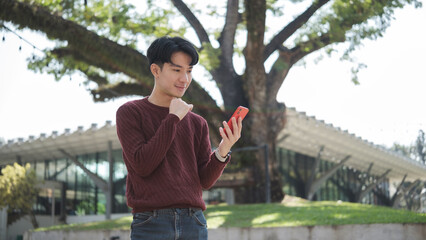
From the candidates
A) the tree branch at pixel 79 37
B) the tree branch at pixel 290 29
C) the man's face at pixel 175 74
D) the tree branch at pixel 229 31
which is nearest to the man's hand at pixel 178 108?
the man's face at pixel 175 74

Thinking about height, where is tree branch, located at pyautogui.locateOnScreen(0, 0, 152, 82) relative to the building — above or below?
→ above

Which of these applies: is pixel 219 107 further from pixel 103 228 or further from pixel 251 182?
pixel 103 228

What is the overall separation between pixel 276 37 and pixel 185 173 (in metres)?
11.6

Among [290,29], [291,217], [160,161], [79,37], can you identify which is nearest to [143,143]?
[160,161]

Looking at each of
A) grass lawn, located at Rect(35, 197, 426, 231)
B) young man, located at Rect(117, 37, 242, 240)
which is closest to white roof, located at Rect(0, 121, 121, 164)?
grass lawn, located at Rect(35, 197, 426, 231)

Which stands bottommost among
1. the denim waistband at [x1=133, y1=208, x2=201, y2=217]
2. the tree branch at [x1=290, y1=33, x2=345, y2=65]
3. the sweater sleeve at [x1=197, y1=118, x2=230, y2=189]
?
the denim waistband at [x1=133, y1=208, x2=201, y2=217]

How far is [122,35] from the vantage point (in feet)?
44.3

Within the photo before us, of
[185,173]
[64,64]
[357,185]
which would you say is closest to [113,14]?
[64,64]

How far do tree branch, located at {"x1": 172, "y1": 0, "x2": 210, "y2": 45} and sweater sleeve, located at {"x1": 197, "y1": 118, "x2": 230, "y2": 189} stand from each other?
10.8 meters

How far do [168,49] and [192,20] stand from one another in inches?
437

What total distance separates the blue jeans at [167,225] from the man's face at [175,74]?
0.48 meters

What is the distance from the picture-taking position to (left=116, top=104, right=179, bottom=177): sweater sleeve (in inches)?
78.5

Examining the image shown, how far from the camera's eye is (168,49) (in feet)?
7.02

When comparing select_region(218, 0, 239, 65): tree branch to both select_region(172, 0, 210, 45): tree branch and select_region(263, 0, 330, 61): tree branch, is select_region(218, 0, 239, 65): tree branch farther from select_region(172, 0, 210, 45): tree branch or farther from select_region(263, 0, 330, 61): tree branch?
select_region(263, 0, 330, 61): tree branch
